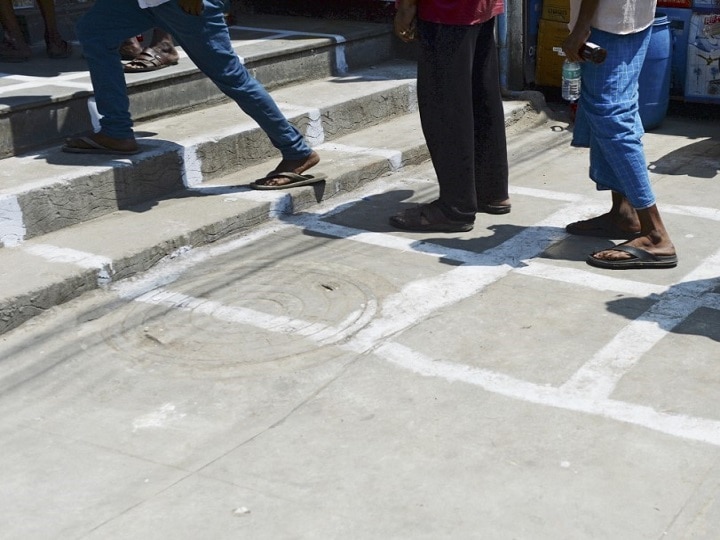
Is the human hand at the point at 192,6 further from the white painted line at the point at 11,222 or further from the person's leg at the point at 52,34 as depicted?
the person's leg at the point at 52,34

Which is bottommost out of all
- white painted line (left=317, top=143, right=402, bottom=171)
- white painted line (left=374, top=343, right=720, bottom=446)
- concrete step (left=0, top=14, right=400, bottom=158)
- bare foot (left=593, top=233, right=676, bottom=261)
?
white painted line (left=374, top=343, right=720, bottom=446)

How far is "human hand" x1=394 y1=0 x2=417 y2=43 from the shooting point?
5332mm

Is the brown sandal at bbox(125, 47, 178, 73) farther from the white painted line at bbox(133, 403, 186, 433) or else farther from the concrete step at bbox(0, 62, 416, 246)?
the white painted line at bbox(133, 403, 186, 433)

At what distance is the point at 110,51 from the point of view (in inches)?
229

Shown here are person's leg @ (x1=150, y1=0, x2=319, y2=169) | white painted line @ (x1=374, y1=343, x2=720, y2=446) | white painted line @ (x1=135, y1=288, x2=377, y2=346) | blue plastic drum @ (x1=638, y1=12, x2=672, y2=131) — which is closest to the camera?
white painted line @ (x1=374, y1=343, x2=720, y2=446)

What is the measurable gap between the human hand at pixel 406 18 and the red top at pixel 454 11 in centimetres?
4

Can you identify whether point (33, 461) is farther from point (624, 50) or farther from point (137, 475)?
point (624, 50)

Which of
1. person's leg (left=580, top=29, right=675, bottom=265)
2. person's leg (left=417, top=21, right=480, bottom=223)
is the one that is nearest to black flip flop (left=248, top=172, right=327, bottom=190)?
person's leg (left=417, top=21, right=480, bottom=223)

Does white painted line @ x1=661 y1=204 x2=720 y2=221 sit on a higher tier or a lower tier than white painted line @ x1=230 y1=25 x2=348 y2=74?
lower

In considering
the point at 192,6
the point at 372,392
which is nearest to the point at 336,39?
the point at 192,6

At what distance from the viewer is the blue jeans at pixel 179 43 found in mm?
5605

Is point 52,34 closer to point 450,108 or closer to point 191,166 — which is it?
point 191,166

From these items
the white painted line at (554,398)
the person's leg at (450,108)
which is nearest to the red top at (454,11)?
the person's leg at (450,108)

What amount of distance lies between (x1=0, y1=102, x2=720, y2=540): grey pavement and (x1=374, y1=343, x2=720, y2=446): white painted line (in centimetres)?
1
